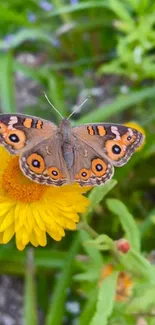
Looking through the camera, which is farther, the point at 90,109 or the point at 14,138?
the point at 90,109

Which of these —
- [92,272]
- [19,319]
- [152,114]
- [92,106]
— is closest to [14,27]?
[92,106]

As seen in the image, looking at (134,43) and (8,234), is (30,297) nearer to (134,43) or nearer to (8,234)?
(8,234)

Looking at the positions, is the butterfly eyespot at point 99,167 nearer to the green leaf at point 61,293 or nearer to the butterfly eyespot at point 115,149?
the butterfly eyespot at point 115,149

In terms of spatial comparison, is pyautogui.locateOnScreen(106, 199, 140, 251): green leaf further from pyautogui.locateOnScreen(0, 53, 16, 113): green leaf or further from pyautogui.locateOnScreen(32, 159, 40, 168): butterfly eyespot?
pyautogui.locateOnScreen(0, 53, 16, 113): green leaf

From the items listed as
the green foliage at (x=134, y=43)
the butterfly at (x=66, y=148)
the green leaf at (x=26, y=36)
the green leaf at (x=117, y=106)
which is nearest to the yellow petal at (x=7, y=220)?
the butterfly at (x=66, y=148)

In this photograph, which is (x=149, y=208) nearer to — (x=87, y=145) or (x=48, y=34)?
(x=48, y=34)

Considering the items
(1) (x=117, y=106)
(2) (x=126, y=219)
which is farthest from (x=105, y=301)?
(1) (x=117, y=106)

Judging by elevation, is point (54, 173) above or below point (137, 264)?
above

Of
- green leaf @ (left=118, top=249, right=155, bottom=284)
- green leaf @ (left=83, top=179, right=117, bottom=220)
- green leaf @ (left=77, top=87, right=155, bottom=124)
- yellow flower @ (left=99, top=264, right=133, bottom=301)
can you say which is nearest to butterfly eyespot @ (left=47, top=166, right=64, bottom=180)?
green leaf @ (left=83, top=179, right=117, bottom=220)
